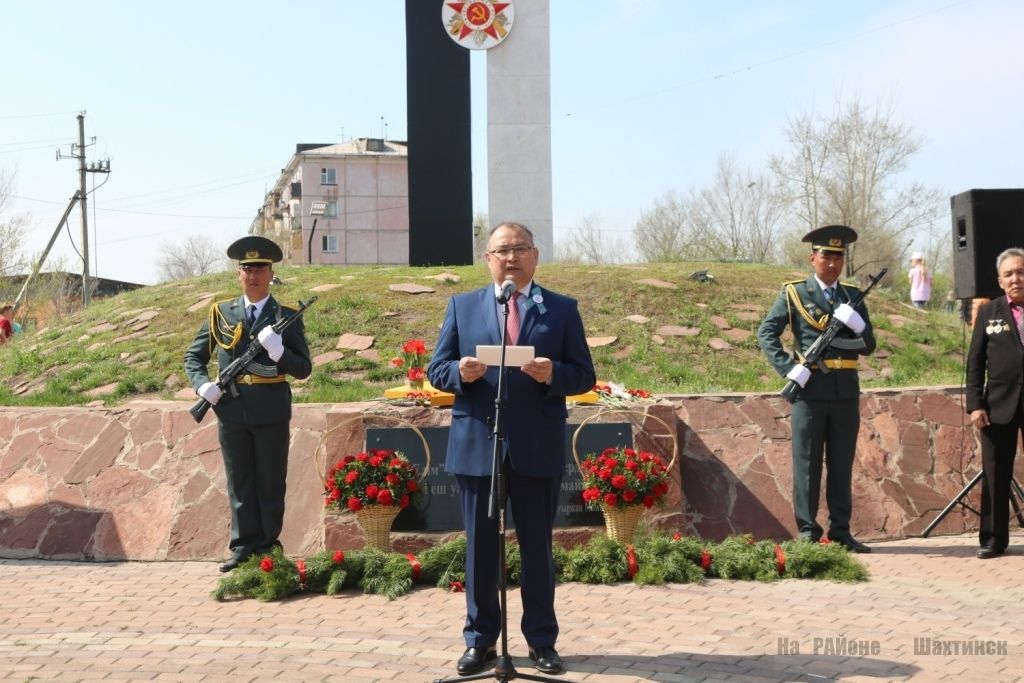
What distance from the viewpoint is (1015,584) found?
7.00 meters

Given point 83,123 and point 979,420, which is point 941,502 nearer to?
point 979,420

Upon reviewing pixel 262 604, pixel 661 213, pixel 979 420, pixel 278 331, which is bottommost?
pixel 262 604

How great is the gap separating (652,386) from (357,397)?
2823mm

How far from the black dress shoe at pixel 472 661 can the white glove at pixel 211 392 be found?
2.97 meters

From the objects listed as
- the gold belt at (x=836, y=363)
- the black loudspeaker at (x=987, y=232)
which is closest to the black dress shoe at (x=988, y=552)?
the gold belt at (x=836, y=363)

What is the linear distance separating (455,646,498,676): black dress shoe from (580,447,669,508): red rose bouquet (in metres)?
2.48

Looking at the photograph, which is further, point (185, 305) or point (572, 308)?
point (185, 305)

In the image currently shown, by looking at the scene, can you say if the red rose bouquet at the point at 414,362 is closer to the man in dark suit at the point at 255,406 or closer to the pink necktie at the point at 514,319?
the man in dark suit at the point at 255,406

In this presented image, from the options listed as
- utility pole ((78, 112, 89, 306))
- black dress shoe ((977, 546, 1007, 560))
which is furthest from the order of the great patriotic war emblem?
utility pole ((78, 112, 89, 306))

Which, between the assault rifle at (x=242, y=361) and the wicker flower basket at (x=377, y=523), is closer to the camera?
the assault rifle at (x=242, y=361)

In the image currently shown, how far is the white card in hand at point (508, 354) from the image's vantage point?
4879mm

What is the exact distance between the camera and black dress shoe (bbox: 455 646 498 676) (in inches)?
201

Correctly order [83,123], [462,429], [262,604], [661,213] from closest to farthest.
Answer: [462,429] → [262,604] → [661,213] → [83,123]

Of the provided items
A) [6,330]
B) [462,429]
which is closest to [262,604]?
[462,429]
